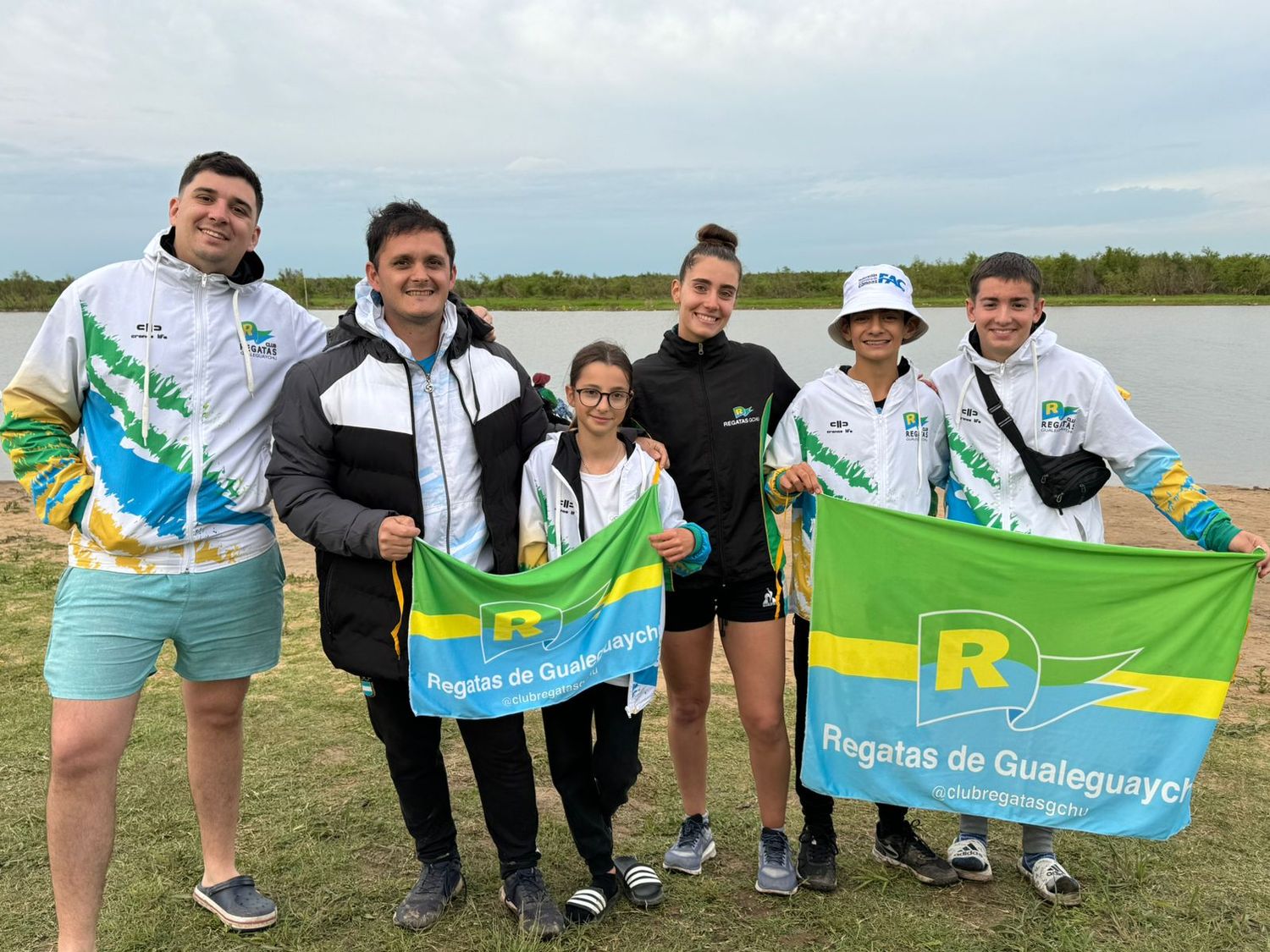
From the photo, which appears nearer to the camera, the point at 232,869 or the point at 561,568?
the point at 561,568

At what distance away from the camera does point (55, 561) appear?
986cm

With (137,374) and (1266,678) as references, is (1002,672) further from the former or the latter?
(1266,678)

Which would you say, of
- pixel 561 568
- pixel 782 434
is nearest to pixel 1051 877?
pixel 782 434

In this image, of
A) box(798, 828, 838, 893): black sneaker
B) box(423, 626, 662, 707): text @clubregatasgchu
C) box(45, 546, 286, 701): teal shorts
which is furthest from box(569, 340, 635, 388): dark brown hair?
box(798, 828, 838, 893): black sneaker

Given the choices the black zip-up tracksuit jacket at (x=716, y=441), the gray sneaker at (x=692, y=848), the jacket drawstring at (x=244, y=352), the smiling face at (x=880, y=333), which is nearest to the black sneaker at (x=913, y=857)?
the gray sneaker at (x=692, y=848)

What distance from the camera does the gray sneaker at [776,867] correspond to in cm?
394

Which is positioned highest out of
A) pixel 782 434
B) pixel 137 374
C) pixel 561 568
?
pixel 137 374

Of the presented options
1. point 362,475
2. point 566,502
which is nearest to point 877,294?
point 566,502

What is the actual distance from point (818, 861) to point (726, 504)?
1574 mm

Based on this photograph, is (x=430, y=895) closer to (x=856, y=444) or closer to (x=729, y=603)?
(x=729, y=603)

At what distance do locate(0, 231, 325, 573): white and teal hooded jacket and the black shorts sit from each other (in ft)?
5.57

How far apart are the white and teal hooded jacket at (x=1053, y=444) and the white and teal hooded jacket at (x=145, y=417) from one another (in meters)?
2.86

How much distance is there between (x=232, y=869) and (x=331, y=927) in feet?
1.69

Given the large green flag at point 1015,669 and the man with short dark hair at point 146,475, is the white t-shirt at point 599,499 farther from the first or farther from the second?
the man with short dark hair at point 146,475
